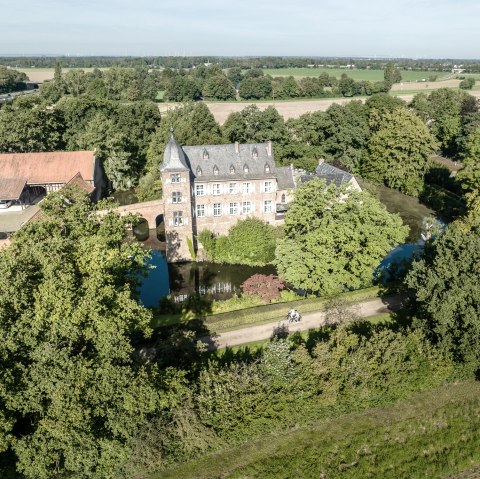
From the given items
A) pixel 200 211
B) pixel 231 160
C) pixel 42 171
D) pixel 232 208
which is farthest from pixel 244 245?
pixel 42 171

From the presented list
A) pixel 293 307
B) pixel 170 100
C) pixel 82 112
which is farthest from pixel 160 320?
pixel 170 100

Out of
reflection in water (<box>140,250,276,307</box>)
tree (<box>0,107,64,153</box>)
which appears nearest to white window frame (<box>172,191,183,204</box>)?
reflection in water (<box>140,250,276,307</box>)

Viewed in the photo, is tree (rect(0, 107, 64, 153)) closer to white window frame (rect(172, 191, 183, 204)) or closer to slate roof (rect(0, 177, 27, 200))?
slate roof (rect(0, 177, 27, 200))

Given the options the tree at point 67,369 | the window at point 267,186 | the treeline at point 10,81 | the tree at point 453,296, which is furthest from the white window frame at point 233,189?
the treeline at point 10,81

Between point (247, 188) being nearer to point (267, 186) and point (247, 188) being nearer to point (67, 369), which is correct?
point (267, 186)

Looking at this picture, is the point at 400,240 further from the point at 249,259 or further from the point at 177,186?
the point at 177,186

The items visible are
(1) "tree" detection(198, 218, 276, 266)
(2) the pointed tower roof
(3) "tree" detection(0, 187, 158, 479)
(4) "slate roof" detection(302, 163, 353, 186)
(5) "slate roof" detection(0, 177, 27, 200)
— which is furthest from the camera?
(5) "slate roof" detection(0, 177, 27, 200)
